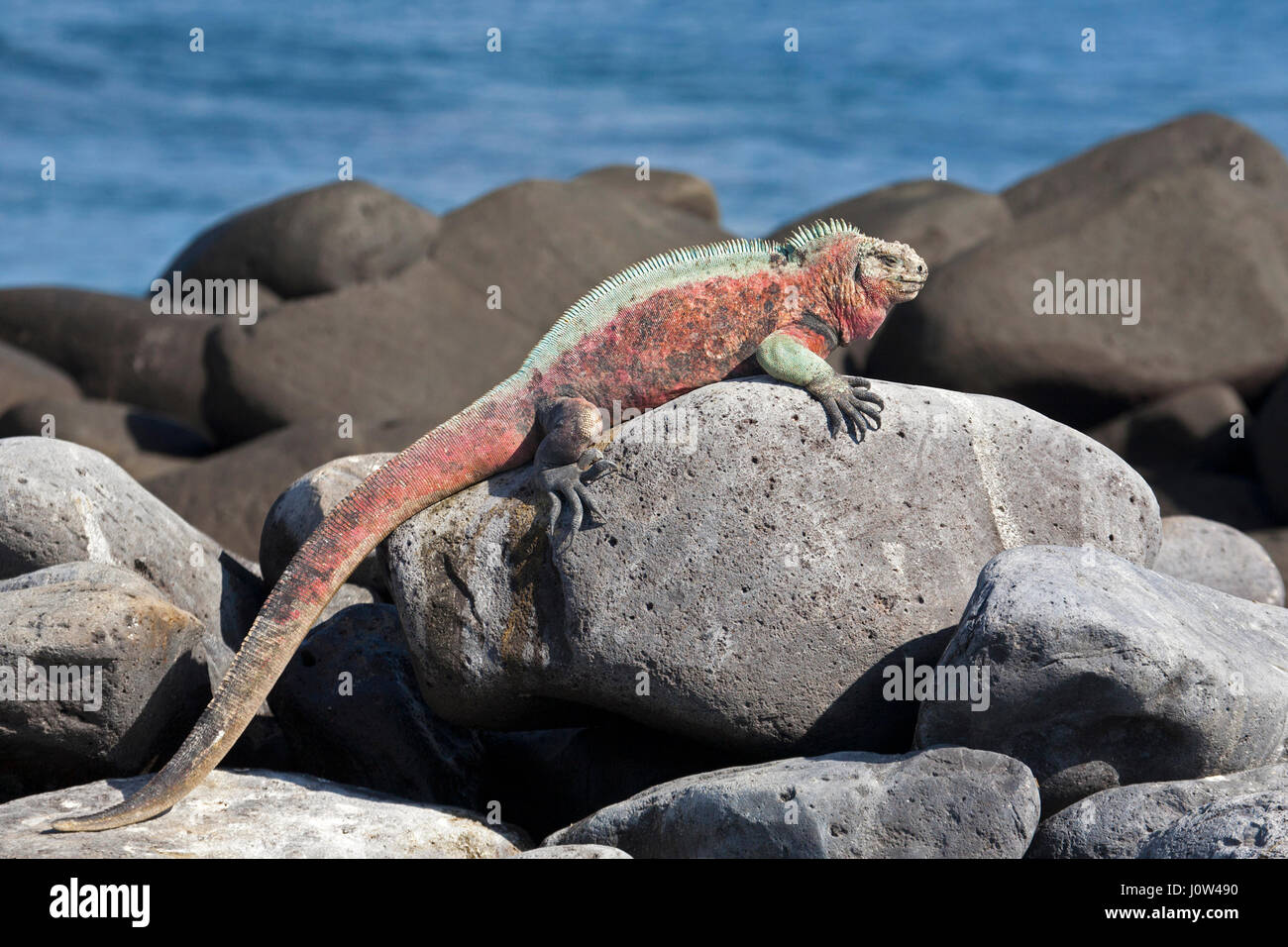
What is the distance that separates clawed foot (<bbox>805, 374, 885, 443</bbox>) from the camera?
18.9ft

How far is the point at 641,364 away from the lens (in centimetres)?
616

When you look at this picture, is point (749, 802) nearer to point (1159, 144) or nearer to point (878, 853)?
point (878, 853)

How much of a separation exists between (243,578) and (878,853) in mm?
4131

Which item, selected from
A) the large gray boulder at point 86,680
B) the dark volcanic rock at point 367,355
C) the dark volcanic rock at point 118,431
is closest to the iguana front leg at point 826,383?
the large gray boulder at point 86,680

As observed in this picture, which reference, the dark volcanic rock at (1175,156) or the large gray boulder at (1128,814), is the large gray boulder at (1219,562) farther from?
the dark volcanic rock at (1175,156)

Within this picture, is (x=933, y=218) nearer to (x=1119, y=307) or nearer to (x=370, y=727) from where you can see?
(x=1119, y=307)

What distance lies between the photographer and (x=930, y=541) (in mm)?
5754

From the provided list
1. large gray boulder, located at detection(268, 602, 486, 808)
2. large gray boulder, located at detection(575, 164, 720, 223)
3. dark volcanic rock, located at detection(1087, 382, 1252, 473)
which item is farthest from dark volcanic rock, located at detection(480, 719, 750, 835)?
large gray boulder, located at detection(575, 164, 720, 223)

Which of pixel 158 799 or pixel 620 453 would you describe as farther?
pixel 620 453

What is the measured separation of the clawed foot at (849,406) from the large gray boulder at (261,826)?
209cm

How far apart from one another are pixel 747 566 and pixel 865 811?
1.11 m

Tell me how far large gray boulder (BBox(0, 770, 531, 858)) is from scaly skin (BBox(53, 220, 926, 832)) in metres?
0.60

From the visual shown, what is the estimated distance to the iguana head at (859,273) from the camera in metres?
6.22
